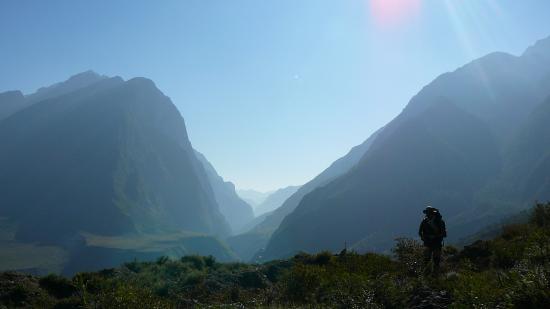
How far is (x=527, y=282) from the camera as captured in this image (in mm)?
6480

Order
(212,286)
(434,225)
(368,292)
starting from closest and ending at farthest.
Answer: (368,292) → (434,225) → (212,286)

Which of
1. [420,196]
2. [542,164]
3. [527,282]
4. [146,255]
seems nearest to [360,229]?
[420,196]

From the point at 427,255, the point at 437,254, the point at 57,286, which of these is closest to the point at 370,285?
the point at 437,254

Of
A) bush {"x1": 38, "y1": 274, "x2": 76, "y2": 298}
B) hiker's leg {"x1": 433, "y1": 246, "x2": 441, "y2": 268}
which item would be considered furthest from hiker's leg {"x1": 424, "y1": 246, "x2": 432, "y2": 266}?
bush {"x1": 38, "y1": 274, "x2": 76, "y2": 298}

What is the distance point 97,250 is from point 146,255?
20.1 meters

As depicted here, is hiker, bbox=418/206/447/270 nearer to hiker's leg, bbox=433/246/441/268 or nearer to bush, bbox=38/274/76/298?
hiker's leg, bbox=433/246/441/268

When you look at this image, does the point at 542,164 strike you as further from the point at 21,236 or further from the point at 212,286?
the point at 21,236

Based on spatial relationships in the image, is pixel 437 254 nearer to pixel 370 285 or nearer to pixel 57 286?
pixel 370 285

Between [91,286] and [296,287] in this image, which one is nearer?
[296,287]

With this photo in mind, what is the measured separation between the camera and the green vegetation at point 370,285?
770 centimetres

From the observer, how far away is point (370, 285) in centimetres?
1038

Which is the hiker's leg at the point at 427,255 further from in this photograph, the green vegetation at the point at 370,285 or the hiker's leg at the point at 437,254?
the green vegetation at the point at 370,285

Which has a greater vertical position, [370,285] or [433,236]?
[433,236]

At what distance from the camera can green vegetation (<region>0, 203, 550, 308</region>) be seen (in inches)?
303
